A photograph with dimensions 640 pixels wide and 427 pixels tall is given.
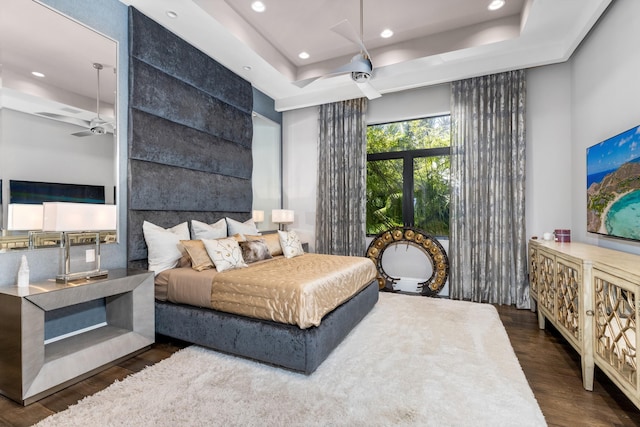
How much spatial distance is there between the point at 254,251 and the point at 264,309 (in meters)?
1.12

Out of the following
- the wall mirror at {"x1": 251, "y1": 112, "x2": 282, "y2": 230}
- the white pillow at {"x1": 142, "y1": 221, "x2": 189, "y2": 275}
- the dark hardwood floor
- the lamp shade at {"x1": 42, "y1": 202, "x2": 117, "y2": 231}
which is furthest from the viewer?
the wall mirror at {"x1": 251, "y1": 112, "x2": 282, "y2": 230}

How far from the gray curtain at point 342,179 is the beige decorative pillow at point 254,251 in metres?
1.75

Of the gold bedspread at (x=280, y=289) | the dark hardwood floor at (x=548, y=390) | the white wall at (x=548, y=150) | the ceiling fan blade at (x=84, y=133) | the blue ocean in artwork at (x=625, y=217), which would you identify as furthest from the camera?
the white wall at (x=548, y=150)

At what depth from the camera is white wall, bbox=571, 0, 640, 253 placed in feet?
7.95

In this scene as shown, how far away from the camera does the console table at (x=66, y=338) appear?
181 centimetres

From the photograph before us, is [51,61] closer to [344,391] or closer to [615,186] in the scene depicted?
[344,391]

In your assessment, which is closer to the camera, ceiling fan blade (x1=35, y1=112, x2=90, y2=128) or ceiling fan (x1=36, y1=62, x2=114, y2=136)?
ceiling fan blade (x1=35, y1=112, x2=90, y2=128)

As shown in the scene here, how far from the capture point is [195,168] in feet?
11.8

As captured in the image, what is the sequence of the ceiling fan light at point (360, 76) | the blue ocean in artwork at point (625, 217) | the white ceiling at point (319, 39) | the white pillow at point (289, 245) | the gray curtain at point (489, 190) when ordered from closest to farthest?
the blue ocean in artwork at point (625, 217) < the white ceiling at point (319, 39) < the ceiling fan light at point (360, 76) < the white pillow at point (289, 245) < the gray curtain at point (489, 190)

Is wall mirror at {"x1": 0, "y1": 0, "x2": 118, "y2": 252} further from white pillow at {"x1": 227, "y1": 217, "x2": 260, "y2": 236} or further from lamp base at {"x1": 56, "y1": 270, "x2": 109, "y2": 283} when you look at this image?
white pillow at {"x1": 227, "y1": 217, "x2": 260, "y2": 236}

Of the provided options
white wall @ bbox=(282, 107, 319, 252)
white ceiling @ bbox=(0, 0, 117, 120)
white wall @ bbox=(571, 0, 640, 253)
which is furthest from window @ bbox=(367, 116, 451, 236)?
white ceiling @ bbox=(0, 0, 117, 120)

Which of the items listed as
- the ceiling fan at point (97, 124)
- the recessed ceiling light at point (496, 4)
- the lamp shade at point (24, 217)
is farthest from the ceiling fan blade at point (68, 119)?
the recessed ceiling light at point (496, 4)

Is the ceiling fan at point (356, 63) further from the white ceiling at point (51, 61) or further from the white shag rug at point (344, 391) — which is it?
the white shag rug at point (344, 391)

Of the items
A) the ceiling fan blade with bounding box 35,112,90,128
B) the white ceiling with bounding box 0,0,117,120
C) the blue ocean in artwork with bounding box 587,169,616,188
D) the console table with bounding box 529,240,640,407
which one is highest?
→ the white ceiling with bounding box 0,0,117,120
